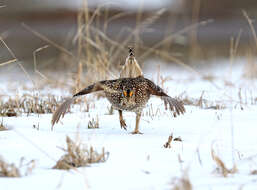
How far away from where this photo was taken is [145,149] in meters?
3.62

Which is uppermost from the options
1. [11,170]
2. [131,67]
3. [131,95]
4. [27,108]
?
[131,67]

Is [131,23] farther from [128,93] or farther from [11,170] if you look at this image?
[11,170]

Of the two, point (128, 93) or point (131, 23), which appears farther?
point (131, 23)

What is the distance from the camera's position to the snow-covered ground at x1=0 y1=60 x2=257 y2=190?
9.31 ft

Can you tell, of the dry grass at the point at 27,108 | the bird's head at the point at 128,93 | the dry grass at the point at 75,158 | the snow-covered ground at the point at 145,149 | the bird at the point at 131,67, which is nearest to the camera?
the snow-covered ground at the point at 145,149

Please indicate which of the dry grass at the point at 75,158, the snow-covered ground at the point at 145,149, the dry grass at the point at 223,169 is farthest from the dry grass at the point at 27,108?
the dry grass at the point at 223,169

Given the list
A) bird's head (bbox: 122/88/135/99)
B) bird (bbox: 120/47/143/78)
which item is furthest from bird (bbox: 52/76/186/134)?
bird (bbox: 120/47/143/78)

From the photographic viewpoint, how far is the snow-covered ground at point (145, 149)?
2838 millimetres

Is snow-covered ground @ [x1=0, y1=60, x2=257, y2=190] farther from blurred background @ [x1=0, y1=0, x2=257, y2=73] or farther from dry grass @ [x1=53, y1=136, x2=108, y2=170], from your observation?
blurred background @ [x1=0, y1=0, x2=257, y2=73]

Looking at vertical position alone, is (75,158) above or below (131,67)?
below

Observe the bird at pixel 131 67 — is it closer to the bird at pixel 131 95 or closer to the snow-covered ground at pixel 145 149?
the bird at pixel 131 95

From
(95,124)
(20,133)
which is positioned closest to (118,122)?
(95,124)

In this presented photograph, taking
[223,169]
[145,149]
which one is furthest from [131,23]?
[223,169]

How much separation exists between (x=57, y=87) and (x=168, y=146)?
193 inches
